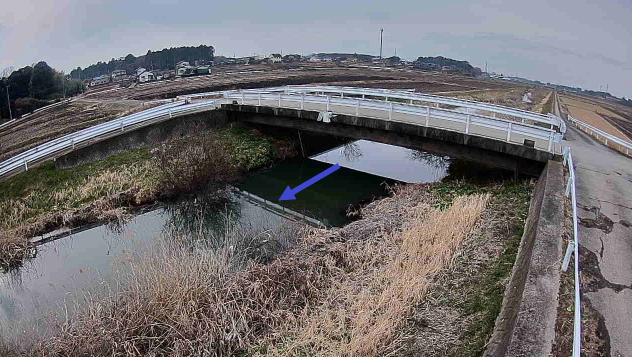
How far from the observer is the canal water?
10203 millimetres

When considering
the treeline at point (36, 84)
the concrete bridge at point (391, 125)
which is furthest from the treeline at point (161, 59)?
the concrete bridge at point (391, 125)

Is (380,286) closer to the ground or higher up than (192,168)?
closer to the ground

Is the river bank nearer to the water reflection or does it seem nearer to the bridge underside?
the bridge underside

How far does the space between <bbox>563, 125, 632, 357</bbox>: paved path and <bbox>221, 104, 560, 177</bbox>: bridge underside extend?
5.35 feet

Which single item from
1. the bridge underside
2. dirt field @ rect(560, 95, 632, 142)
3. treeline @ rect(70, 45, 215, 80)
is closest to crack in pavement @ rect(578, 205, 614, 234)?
the bridge underside

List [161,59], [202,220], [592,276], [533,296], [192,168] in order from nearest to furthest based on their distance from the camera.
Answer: [533,296] → [592,276] → [202,220] → [192,168] → [161,59]

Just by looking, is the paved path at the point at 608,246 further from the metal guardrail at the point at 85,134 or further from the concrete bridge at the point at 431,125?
the metal guardrail at the point at 85,134

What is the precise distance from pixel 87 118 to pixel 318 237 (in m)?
24.6

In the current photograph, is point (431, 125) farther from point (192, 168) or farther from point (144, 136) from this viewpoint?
point (144, 136)

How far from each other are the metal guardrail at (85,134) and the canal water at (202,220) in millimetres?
5796

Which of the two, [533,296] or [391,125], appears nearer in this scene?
[533,296]
